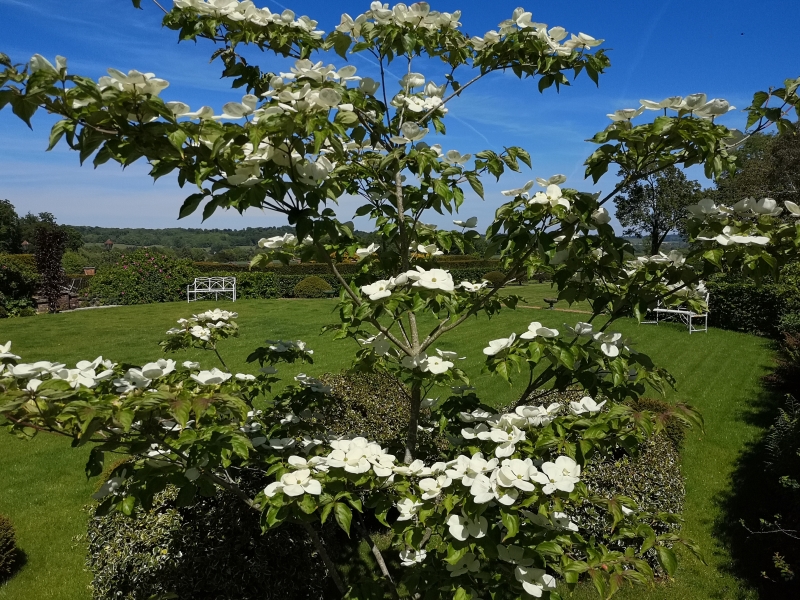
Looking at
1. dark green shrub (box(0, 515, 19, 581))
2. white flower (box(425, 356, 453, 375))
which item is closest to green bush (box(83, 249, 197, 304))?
dark green shrub (box(0, 515, 19, 581))

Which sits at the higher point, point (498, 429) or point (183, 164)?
point (183, 164)

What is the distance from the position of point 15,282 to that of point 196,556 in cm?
1497

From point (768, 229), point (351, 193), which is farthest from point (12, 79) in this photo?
point (768, 229)

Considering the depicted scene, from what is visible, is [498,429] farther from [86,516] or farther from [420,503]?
[86,516]

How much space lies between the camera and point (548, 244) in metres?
1.77

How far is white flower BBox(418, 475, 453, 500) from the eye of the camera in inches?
63.4

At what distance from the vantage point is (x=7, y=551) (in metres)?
3.69

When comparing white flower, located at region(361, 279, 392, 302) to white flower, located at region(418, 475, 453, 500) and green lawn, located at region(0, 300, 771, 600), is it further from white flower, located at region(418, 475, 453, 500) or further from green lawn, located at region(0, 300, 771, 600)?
green lawn, located at region(0, 300, 771, 600)

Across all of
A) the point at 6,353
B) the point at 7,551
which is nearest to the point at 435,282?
the point at 6,353

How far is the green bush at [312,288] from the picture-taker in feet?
64.6

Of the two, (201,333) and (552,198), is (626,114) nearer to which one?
(552,198)

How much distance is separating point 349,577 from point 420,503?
8.03ft

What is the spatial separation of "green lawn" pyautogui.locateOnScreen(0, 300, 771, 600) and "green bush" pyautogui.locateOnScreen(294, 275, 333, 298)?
2.38 metres

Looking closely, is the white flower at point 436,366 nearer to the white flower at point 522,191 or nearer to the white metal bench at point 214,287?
the white flower at point 522,191
